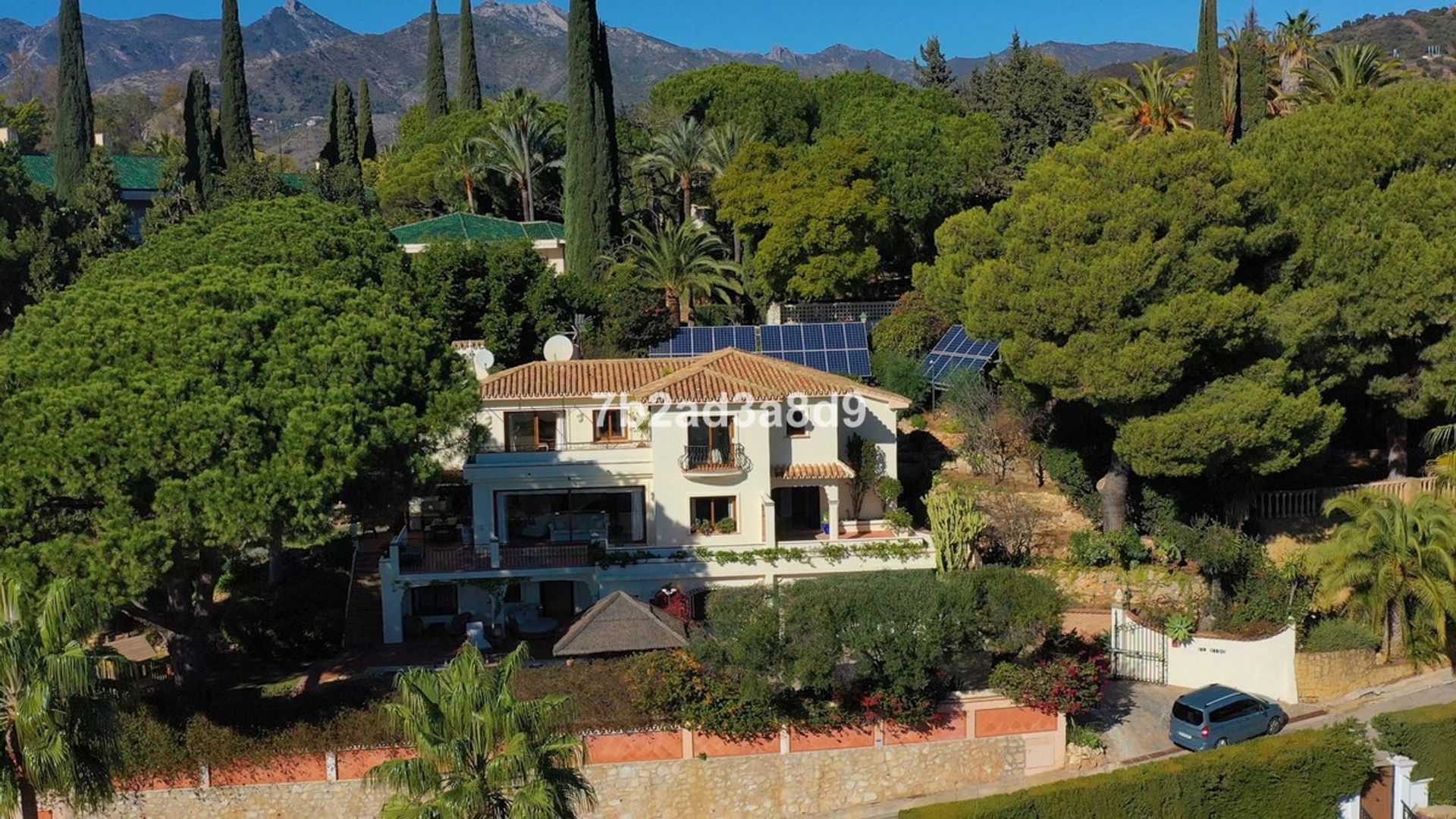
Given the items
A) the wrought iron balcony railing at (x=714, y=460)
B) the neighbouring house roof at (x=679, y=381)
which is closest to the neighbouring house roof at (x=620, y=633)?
the wrought iron balcony railing at (x=714, y=460)

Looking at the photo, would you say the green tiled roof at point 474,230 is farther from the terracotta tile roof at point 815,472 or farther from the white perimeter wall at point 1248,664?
the white perimeter wall at point 1248,664

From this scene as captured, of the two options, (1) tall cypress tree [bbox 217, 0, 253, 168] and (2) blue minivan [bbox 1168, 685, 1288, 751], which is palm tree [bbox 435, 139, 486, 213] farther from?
(2) blue minivan [bbox 1168, 685, 1288, 751]

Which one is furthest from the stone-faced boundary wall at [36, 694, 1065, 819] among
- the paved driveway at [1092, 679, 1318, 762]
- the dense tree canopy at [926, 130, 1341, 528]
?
the dense tree canopy at [926, 130, 1341, 528]

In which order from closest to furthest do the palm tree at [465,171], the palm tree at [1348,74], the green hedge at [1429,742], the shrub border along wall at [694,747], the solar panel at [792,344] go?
the shrub border along wall at [694,747]
the green hedge at [1429,742]
the solar panel at [792,344]
the palm tree at [1348,74]
the palm tree at [465,171]

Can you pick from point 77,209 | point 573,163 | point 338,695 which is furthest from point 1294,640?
point 77,209

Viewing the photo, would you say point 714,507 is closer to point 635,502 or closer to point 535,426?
point 635,502
